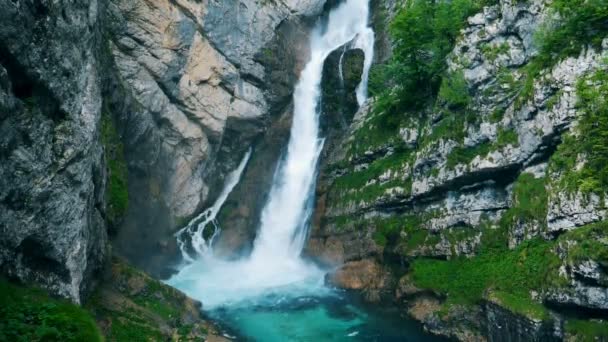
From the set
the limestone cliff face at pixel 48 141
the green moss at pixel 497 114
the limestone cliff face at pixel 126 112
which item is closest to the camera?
the limestone cliff face at pixel 48 141

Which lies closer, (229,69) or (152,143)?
(152,143)

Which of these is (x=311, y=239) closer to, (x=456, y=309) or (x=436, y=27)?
(x=456, y=309)

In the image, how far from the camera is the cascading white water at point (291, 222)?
2823 cm

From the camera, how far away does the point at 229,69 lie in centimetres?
3456

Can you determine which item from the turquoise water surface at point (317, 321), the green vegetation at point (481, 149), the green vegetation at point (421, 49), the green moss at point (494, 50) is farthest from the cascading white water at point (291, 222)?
the green moss at point (494, 50)

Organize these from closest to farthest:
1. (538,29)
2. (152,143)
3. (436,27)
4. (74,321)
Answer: (74,321), (538,29), (436,27), (152,143)

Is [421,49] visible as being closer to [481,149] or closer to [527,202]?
[481,149]

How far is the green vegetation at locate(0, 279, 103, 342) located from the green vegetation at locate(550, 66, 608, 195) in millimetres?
17218

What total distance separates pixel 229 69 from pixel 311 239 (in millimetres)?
13212

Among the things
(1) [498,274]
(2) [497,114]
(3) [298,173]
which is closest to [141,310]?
(1) [498,274]

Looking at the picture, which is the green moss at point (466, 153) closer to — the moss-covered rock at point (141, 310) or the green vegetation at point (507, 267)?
the green vegetation at point (507, 267)

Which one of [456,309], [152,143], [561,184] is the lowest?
[456,309]

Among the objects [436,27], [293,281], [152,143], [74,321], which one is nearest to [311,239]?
[293,281]

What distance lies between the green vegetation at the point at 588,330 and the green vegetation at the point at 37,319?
15244 mm
